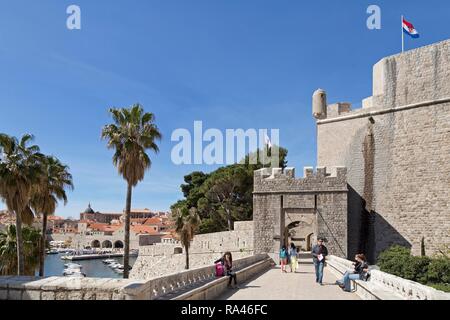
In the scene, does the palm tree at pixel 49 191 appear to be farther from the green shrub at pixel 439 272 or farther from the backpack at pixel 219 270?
the green shrub at pixel 439 272

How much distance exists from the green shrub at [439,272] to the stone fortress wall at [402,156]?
7.93ft

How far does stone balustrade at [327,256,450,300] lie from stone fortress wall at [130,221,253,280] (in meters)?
18.0

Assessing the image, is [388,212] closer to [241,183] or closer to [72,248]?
[241,183]

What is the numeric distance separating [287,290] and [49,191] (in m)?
16.2

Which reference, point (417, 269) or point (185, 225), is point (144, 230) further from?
point (417, 269)

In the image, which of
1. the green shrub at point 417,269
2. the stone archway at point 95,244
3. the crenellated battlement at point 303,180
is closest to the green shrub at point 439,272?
the green shrub at point 417,269

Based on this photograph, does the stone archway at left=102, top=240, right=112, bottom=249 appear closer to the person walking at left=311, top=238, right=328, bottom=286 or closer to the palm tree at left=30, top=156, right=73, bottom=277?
→ the palm tree at left=30, top=156, right=73, bottom=277

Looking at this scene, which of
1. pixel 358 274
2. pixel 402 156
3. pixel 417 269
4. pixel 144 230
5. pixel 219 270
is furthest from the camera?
pixel 144 230

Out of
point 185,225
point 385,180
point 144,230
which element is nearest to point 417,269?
point 385,180

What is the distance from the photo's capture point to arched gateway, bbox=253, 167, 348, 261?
22.9 metres

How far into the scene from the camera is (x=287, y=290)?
11.9 meters

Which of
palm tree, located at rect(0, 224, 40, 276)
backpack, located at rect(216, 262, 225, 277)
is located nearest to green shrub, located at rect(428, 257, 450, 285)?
backpack, located at rect(216, 262, 225, 277)

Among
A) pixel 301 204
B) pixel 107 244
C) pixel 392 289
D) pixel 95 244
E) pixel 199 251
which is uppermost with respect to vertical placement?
pixel 301 204

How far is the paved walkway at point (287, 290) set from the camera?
34.9 ft
